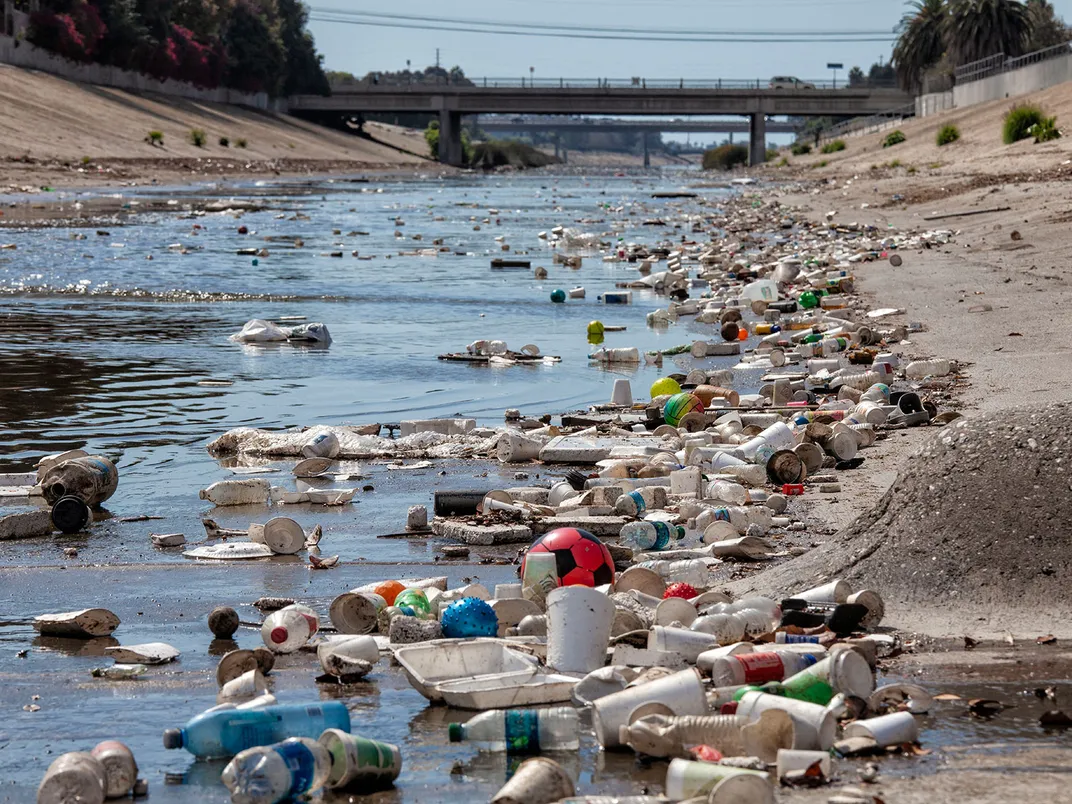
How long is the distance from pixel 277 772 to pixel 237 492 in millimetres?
3668

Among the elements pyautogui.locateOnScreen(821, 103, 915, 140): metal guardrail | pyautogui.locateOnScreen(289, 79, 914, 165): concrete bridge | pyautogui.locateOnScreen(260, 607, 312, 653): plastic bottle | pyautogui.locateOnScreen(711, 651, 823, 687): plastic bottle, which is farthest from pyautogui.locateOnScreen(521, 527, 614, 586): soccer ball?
pyautogui.locateOnScreen(289, 79, 914, 165): concrete bridge

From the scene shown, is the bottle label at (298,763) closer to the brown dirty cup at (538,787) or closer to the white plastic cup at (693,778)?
the brown dirty cup at (538,787)

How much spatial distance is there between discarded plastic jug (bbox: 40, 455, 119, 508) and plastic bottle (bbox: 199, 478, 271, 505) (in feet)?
1.48

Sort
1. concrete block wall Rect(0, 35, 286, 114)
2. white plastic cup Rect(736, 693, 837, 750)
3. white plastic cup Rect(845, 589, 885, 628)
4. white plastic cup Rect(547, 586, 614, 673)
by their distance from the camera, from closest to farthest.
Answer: white plastic cup Rect(736, 693, 837, 750), white plastic cup Rect(547, 586, 614, 673), white plastic cup Rect(845, 589, 885, 628), concrete block wall Rect(0, 35, 286, 114)

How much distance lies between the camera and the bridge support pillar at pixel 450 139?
345 feet

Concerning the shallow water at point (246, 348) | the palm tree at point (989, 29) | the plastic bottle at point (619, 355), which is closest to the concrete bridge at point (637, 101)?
the palm tree at point (989, 29)

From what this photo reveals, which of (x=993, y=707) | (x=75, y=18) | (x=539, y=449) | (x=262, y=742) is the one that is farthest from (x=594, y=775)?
(x=75, y=18)

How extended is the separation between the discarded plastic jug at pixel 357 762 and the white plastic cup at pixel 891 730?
3.60 feet

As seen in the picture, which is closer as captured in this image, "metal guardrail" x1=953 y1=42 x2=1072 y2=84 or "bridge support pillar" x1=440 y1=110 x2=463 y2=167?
"metal guardrail" x1=953 y1=42 x2=1072 y2=84

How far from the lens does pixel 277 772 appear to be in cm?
331

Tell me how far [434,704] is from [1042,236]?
14752mm

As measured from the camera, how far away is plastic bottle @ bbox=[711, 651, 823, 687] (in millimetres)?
3951

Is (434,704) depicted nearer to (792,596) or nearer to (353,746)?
(353,746)

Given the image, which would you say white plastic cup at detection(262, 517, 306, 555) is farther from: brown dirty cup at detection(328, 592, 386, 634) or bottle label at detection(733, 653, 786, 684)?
bottle label at detection(733, 653, 786, 684)
